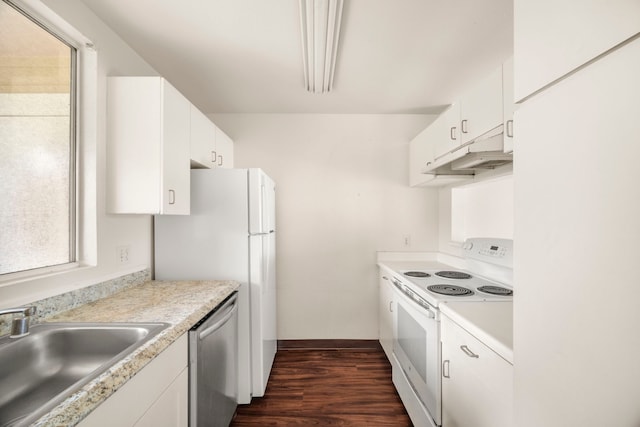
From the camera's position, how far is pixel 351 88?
2.31 meters

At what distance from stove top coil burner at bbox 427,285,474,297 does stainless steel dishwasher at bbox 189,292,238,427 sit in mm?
1287

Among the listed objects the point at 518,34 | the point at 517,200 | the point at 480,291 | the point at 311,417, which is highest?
the point at 518,34

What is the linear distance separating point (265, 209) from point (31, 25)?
1540 millimetres

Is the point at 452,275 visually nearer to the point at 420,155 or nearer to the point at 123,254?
the point at 420,155

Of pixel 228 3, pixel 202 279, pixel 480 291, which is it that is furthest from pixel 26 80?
pixel 480 291

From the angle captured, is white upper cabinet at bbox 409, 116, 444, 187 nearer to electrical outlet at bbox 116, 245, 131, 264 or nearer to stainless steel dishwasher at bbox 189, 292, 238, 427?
stainless steel dishwasher at bbox 189, 292, 238, 427

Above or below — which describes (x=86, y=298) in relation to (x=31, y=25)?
below

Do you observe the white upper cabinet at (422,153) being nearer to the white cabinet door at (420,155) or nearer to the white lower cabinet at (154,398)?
the white cabinet door at (420,155)

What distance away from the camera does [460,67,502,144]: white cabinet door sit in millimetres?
1477

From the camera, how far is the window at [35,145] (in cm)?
116

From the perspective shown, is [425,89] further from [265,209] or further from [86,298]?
[86,298]

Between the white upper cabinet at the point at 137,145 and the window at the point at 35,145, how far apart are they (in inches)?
6.9

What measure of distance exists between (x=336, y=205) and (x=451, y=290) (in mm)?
1500

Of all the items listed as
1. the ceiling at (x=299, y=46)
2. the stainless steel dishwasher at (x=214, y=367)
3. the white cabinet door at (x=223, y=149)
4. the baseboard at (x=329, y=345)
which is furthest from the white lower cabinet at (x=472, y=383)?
the white cabinet door at (x=223, y=149)
